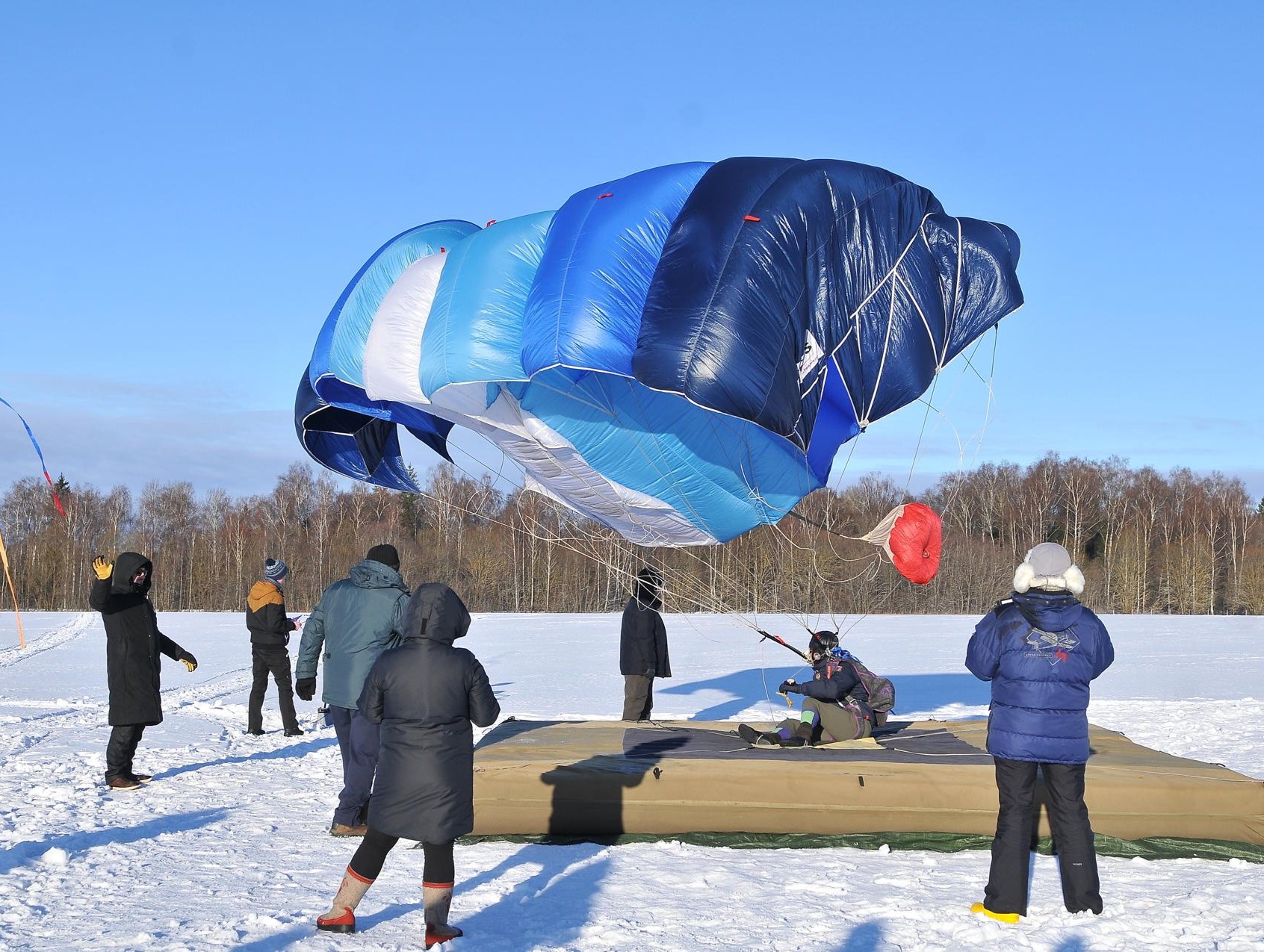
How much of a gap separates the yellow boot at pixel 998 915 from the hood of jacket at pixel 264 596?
20.6 feet

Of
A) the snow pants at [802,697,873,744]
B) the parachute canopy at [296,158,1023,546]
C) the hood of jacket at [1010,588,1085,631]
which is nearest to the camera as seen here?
the hood of jacket at [1010,588,1085,631]

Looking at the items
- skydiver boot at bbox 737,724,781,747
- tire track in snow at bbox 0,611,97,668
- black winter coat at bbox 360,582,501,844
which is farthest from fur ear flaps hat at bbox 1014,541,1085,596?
tire track in snow at bbox 0,611,97,668

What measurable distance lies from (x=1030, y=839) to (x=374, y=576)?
3300mm

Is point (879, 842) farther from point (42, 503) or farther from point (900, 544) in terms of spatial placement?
point (42, 503)

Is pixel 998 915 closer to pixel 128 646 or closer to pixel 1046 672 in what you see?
pixel 1046 672

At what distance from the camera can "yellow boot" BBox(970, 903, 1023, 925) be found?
4.26 m

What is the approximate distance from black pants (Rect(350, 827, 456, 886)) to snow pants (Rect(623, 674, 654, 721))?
5291mm

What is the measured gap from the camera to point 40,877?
455cm

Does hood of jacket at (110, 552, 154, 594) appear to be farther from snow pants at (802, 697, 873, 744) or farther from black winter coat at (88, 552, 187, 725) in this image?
snow pants at (802, 697, 873, 744)

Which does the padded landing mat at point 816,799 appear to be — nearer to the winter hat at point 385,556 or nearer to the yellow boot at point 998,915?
the winter hat at point 385,556

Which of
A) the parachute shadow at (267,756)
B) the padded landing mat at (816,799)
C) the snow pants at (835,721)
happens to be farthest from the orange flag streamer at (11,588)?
the snow pants at (835,721)

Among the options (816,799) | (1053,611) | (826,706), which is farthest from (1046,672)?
(826,706)

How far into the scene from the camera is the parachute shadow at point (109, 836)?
16.0ft

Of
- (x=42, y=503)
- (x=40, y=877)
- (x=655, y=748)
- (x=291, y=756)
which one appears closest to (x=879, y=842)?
(x=655, y=748)
